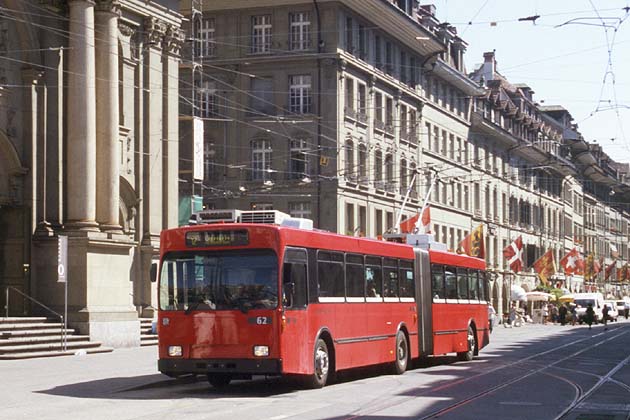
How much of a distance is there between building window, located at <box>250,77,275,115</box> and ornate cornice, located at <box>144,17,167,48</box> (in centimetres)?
2095

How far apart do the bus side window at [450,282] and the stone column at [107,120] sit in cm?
998

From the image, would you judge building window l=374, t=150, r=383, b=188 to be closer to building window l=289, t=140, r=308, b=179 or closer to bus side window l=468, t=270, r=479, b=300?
building window l=289, t=140, r=308, b=179

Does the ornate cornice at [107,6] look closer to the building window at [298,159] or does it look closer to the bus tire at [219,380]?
the bus tire at [219,380]

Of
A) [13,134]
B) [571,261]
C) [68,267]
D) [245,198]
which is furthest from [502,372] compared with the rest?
[571,261]

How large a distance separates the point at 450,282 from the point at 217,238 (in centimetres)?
1137

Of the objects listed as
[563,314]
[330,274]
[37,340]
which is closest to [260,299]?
[330,274]

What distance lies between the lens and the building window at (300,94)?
201 feet

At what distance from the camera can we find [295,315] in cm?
2120

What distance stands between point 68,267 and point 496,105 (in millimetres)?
64065

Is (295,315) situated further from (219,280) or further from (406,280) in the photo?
(406,280)

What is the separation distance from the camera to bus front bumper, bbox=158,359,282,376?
20516 mm

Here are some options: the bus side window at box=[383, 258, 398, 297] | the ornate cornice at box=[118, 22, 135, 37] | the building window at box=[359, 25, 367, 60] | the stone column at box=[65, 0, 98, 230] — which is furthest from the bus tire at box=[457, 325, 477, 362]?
the building window at box=[359, 25, 367, 60]

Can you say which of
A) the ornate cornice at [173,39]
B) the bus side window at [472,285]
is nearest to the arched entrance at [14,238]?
the ornate cornice at [173,39]

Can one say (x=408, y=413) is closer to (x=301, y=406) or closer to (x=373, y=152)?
(x=301, y=406)
